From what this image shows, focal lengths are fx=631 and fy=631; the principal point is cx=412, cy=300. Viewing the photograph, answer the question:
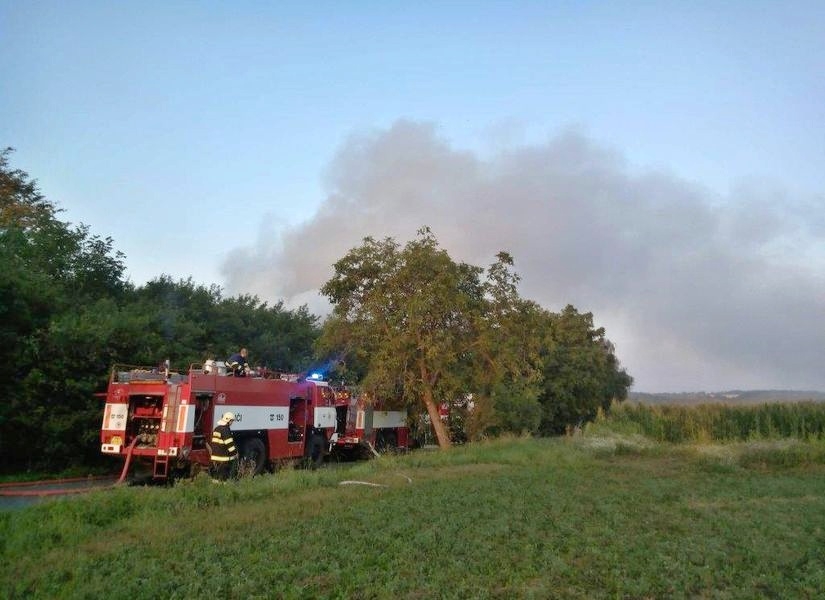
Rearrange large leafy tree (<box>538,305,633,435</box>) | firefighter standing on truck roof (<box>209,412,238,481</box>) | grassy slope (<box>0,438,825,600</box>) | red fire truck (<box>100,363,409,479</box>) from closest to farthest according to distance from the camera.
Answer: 1. grassy slope (<box>0,438,825,600</box>)
2. firefighter standing on truck roof (<box>209,412,238,481</box>)
3. red fire truck (<box>100,363,409,479</box>)
4. large leafy tree (<box>538,305,633,435</box>)

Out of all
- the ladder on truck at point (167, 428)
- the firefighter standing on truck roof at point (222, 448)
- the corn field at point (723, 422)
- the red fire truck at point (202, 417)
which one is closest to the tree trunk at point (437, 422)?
the red fire truck at point (202, 417)

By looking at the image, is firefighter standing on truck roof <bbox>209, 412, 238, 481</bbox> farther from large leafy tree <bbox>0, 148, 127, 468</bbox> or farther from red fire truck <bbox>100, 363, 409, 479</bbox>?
large leafy tree <bbox>0, 148, 127, 468</bbox>

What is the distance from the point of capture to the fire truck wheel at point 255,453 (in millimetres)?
15383

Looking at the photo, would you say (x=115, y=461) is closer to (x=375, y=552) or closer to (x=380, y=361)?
(x=380, y=361)

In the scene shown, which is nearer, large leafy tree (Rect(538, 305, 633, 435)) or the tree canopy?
the tree canopy

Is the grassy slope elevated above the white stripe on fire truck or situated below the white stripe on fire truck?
below

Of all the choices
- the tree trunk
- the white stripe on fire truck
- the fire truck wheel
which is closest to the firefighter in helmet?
the white stripe on fire truck

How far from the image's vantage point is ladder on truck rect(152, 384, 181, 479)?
1325 centimetres

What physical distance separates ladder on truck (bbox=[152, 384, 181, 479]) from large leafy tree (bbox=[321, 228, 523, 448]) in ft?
29.5

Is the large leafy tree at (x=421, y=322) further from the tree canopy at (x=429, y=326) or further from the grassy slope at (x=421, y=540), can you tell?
the grassy slope at (x=421, y=540)

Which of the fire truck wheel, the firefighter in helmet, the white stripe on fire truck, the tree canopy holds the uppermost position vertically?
the tree canopy

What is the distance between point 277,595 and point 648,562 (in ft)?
13.1

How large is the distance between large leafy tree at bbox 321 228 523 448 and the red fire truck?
3668 millimetres

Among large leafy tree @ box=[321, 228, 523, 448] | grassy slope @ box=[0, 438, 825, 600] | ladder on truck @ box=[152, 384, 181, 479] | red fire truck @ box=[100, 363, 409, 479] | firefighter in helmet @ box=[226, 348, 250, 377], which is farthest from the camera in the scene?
large leafy tree @ box=[321, 228, 523, 448]
